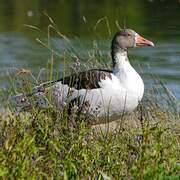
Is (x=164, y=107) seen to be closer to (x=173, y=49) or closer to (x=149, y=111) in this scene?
(x=149, y=111)

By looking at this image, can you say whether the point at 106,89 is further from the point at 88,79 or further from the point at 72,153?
the point at 72,153

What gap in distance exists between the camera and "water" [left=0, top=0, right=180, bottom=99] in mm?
13527

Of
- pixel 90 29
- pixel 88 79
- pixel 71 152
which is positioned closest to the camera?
pixel 71 152

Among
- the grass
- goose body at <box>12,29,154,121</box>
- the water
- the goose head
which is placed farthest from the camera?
the water

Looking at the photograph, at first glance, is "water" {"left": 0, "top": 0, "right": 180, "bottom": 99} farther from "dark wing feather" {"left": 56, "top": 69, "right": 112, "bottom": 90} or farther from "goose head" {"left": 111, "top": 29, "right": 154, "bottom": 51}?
"dark wing feather" {"left": 56, "top": 69, "right": 112, "bottom": 90}

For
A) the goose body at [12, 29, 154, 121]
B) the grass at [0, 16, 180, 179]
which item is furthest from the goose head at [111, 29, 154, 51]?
the grass at [0, 16, 180, 179]

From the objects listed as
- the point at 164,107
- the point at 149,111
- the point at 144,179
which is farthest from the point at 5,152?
the point at 164,107

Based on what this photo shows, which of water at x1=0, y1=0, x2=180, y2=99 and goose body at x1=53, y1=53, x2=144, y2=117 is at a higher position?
goose body at x1=53, y1=53, x2=144, y2=117

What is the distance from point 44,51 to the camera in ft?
52.6

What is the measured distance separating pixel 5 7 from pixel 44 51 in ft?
30.7

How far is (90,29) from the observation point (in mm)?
17766

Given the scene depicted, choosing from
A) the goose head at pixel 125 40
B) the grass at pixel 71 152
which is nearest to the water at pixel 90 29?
the goose head at pixel 125 40

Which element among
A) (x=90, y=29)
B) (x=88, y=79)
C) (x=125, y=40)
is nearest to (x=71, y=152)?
(x=88, y=79)

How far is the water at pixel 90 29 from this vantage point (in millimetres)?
13527
